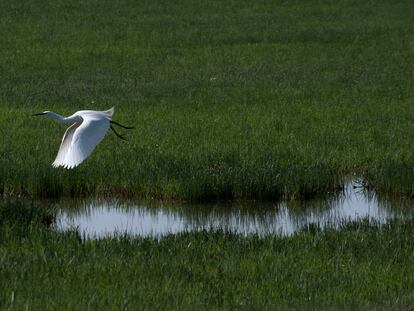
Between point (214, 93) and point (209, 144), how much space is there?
5.20 meters

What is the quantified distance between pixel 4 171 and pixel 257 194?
2.94 metres

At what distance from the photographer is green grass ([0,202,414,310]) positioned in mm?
7738

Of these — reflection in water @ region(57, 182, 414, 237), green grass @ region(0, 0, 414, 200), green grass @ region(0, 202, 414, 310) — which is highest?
green grass @ region(0, 202, 414, 310)

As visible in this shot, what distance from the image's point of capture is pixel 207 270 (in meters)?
8.68

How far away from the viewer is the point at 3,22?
1202 inches

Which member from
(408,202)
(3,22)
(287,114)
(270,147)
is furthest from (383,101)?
(3,22)

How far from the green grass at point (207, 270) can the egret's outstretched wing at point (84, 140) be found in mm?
757

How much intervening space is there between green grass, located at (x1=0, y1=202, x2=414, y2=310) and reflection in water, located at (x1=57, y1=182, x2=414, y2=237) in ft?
3.87

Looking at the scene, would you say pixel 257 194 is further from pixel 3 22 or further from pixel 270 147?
pixel 3 22

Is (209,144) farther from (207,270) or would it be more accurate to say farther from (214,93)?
(207,270)

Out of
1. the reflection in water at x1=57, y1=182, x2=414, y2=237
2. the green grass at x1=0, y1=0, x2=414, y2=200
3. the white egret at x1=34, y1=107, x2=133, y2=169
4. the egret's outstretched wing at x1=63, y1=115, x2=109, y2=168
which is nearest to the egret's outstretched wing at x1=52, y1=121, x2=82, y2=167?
the white egret at x1=34, y1=107, x2=133, y2=169

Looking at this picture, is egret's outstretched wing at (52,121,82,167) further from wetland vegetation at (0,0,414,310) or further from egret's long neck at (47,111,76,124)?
wetland vegetation at (0,0,414,310)

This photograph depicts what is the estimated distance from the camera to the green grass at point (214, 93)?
42.2 feet

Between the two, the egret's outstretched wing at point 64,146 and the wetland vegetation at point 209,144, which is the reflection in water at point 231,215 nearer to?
the wetland vegetation at point 209,144
